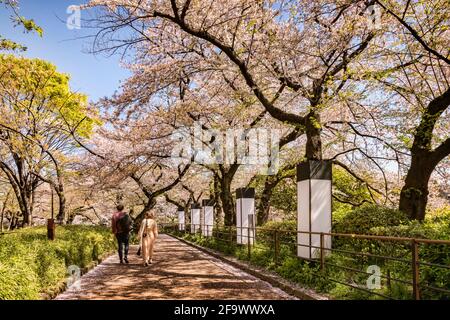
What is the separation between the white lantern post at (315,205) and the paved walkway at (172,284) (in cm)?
131

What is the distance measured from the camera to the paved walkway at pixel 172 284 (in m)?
7.66

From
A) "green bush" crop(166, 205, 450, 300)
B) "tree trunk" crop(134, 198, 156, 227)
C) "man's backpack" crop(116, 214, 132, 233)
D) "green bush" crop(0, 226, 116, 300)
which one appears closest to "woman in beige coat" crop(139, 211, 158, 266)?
"man's backpack" crop(116, 214, 132, 233)

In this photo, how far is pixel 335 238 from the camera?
36.2ft

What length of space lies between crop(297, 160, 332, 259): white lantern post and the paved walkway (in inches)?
51.4

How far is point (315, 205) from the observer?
9234 mm

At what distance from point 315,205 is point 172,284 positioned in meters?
3.55

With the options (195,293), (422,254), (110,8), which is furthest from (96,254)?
(422,254)

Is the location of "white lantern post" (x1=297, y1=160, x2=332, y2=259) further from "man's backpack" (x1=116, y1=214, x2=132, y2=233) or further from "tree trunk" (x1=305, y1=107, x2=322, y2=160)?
"man's backpack" (x1=116, y1=214, x2=132, y2=233)

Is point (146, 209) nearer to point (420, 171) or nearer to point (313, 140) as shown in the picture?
point (313, 140)

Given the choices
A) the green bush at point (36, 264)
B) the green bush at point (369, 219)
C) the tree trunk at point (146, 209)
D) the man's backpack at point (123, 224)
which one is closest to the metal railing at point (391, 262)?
the green bush at point (369, 219)

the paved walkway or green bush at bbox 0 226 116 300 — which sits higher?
green bush at bbox 0 226 116 300

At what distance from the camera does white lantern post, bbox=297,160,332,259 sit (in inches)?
360

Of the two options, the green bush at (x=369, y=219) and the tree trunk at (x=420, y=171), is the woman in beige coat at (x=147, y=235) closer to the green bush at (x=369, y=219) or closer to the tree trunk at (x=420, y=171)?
the green bush at (x=369, y=219)

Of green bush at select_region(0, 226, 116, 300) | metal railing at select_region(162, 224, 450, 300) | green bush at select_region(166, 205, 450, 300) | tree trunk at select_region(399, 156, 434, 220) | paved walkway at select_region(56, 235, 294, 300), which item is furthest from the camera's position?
tree trunk at select_region(399, 156, 434, 220)
